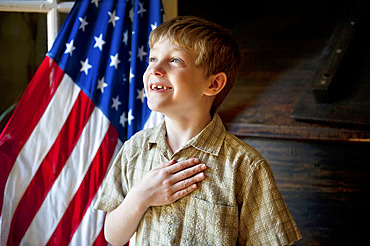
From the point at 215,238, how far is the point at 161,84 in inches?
16.9

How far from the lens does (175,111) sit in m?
0.93

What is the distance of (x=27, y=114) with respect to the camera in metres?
1.42

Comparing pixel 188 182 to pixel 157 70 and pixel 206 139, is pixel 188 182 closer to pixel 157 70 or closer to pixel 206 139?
pixel 206 139

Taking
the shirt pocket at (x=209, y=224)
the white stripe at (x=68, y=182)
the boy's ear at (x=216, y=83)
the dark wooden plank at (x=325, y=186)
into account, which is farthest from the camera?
the white stripe at (x=68, y=182)

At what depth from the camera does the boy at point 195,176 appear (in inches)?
34.5

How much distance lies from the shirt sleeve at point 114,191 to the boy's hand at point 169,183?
4.1 inches

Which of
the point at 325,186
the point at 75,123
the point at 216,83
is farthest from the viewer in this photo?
the point at 75,123

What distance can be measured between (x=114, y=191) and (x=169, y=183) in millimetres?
209

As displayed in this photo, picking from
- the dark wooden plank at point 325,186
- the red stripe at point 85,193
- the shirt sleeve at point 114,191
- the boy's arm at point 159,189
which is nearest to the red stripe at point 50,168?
the red stripe at point 85,193

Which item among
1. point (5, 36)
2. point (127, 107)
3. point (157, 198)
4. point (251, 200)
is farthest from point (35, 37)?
point (251, 200)

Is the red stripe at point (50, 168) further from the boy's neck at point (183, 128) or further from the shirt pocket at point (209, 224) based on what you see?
the shirt pocket at point (209, 224)

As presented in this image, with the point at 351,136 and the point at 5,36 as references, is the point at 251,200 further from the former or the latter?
the point at 5,36

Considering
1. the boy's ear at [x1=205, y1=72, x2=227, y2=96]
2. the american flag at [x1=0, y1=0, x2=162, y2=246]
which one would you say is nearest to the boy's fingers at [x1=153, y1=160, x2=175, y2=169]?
the boy's ear at [x1=205, y1=72, x2=227, y2=96]

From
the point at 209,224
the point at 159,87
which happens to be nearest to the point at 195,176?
the point at 209,224
